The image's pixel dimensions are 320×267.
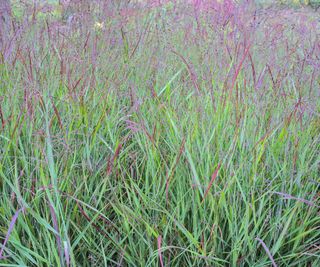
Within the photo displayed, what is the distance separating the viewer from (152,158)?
138 cm

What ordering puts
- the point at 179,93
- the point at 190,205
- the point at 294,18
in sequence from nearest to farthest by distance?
the point at 190,205 < the point at 179,93 < the point at 294,18

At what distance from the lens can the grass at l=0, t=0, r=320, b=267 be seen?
123 cm

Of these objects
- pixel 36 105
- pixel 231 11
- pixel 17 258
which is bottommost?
pixel 17 258

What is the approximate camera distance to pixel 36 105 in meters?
1.58

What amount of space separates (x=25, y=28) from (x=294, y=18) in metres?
2.01

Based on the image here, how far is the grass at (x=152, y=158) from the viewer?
48.3 inches

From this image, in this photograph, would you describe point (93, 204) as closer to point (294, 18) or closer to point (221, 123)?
point (221, 123)

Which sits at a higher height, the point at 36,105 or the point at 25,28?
the point at 25,28

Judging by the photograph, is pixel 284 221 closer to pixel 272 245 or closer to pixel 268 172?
pixel 272 245

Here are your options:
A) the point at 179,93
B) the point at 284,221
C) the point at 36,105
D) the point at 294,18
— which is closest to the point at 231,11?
the point at 179,93

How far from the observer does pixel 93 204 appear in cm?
136

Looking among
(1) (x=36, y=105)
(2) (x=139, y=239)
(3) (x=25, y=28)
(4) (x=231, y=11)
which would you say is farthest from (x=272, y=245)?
(3) (x=25, y=28)

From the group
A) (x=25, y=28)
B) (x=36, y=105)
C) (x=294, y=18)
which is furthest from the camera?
(x=294, y=18)

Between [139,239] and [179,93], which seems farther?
[179,93]
